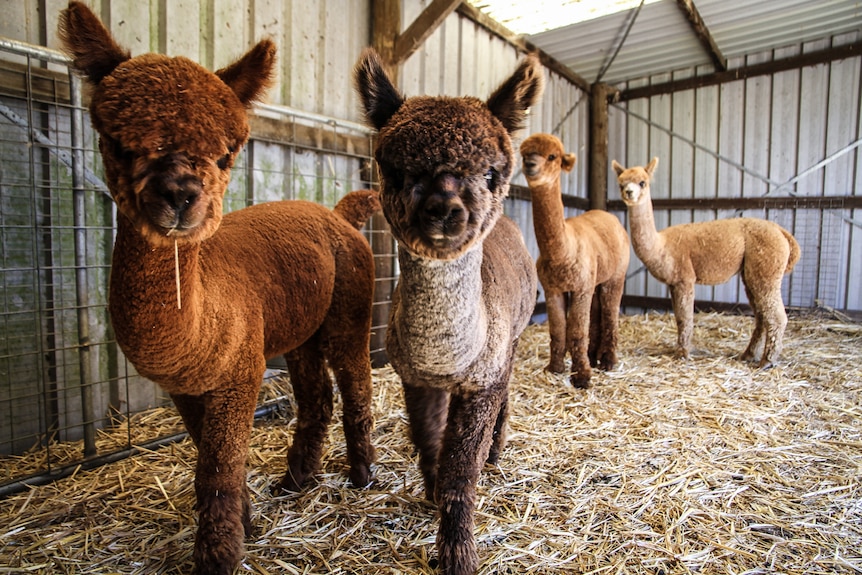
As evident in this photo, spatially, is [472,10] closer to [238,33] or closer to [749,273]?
Result: [238,33]

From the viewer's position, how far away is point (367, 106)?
1.94 meters

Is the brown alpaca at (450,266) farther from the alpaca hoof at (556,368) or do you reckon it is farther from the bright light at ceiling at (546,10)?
the bright light at ceiling at (546,10)

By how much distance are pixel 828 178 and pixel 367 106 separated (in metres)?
9.62

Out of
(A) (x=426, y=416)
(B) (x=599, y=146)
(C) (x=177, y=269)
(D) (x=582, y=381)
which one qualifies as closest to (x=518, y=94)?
(C) (x=177, y=269)

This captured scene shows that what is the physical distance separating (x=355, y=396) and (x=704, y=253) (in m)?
5.02

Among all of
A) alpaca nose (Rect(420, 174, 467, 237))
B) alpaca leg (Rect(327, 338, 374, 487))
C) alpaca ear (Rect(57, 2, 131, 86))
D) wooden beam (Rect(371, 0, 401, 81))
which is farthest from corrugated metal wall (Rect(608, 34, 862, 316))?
alpaca ear (Rect(57, 2, 131, 86))

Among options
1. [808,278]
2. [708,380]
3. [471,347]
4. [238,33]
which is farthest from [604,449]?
[808,278]

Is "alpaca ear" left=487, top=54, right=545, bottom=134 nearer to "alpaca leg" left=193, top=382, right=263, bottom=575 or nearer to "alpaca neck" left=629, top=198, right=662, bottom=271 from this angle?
"alpaca leg" left=193, top=382, right=263, bottom=575

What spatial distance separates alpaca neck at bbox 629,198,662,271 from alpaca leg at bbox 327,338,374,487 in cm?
434

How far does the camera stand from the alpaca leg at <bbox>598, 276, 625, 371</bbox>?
5488 mm

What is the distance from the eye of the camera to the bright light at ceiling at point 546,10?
671 cm

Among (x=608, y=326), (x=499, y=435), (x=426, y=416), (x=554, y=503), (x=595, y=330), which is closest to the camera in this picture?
(x=426, y=416)

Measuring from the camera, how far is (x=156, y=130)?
4.66 ft

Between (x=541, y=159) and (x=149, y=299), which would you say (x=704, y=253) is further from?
(x=149, y=299)
